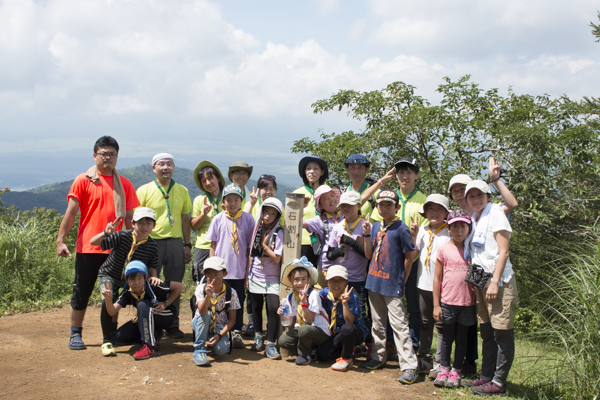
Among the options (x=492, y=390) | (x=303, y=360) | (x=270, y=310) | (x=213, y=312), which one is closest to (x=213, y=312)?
(x=213, y=312)

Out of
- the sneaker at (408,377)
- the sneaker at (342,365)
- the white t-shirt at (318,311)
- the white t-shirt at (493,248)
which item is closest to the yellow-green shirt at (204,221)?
the white t-shirt at (318,311)

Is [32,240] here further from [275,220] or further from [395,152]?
[395,152]

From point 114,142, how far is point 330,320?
3342mm

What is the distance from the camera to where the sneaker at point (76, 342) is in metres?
5.14

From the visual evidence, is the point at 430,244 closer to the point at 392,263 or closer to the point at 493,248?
the point at 392,263

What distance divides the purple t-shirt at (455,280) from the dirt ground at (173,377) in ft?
3.00

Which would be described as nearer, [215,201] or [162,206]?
[162,206]

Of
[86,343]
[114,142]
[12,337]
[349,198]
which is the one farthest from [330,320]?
[12,337]

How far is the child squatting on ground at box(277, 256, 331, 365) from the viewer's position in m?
4.92

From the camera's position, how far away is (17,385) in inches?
162

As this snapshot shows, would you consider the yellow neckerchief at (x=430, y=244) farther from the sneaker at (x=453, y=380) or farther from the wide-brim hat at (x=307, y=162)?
the wide-brim hat at (x=307, y=162)

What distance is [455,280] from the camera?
4.32 metres

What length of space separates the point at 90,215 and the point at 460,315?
4.22m

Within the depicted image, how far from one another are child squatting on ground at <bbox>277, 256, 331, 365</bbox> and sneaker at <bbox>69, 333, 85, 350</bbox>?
7.64ft
